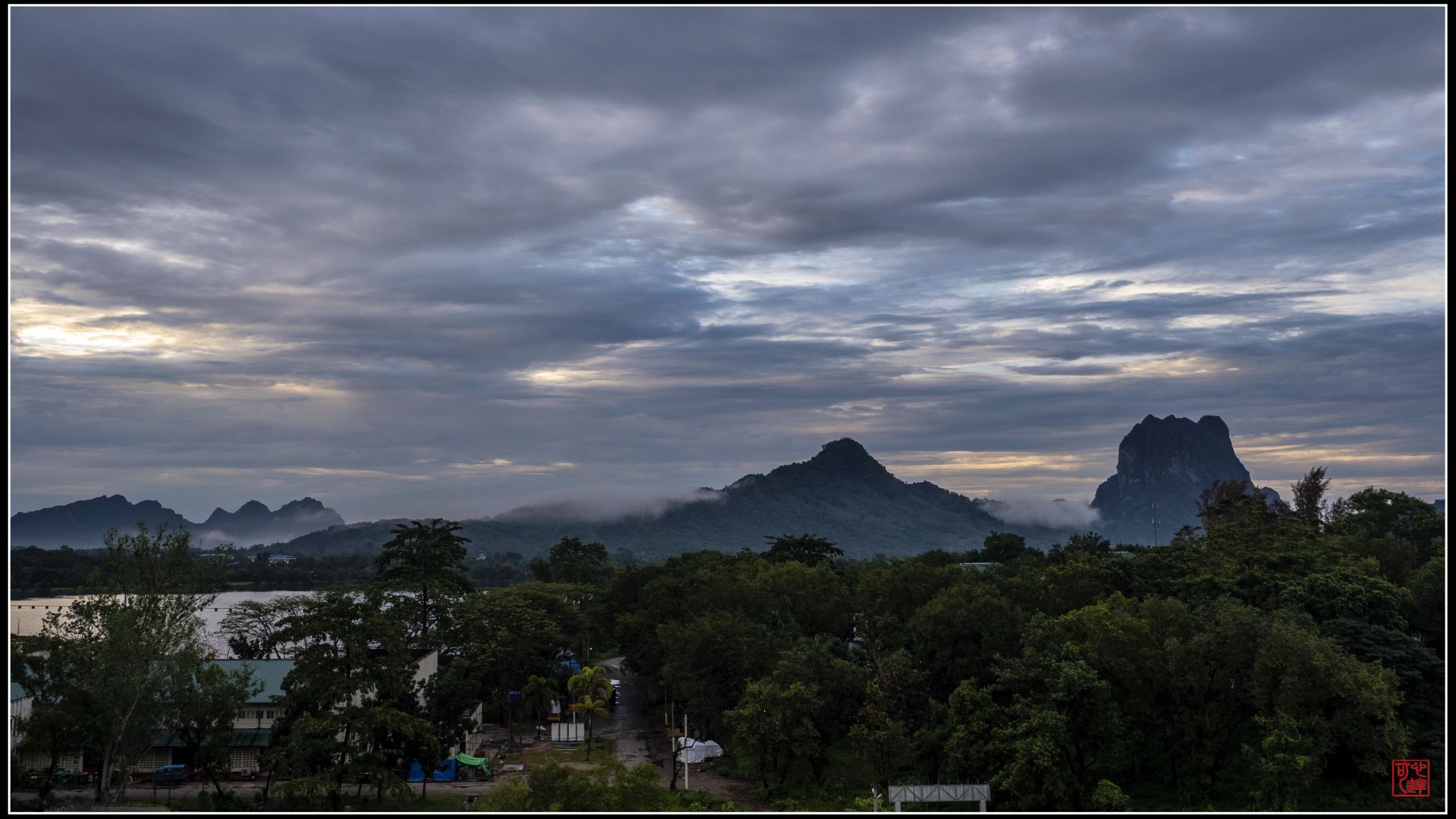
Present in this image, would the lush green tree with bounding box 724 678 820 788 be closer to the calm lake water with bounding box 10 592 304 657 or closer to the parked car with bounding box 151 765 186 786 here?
the parked car with bounding box 151 765 186 786

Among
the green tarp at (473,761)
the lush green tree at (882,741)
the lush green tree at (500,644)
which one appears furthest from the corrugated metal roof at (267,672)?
the lush green tree at (882,741)

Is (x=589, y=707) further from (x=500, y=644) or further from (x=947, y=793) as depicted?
(x=947, y=793)

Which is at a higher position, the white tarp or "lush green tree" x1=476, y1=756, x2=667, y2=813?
"lush green tree" x1=476, y1=756, x2=667, y2=813

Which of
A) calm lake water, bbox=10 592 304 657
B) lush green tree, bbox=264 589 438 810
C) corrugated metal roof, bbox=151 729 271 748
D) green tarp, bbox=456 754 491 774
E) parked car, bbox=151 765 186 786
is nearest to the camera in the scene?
lush green tree, bbox=264 589 438 810

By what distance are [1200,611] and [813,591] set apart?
24.0 meters

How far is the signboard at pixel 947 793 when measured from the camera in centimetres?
3184

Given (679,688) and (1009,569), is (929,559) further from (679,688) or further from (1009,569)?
(679,688)

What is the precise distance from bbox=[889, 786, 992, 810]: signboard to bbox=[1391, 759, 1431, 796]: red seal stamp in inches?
506

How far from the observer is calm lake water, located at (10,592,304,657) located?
6194 cm

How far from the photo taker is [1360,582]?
39.4 meters

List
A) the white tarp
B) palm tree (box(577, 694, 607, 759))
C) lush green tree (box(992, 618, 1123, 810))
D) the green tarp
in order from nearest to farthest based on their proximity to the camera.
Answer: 1. lush green tree (box(992, 618, 1123, 810))
2. the green tarp
3. the white tarp
4. palm tree (box(577, 694, 607, 759))

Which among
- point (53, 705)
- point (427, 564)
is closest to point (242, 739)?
point (53, 705)

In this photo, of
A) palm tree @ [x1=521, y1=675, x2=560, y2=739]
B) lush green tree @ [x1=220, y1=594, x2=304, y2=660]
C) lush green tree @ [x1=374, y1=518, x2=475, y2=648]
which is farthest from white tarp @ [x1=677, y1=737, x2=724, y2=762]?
lush green tree @ [x1=220, y1=594, x2=304, y2=660]

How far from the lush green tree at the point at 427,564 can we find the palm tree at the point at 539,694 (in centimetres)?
965
